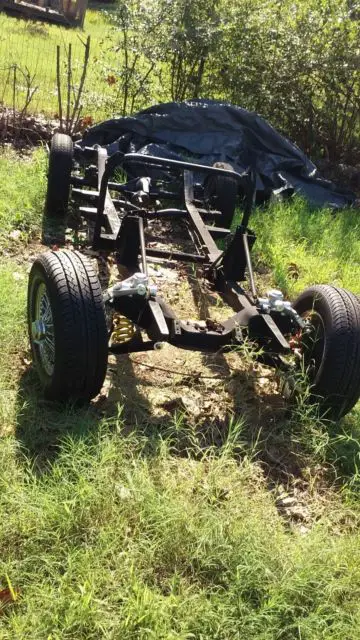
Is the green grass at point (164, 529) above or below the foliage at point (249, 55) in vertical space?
below

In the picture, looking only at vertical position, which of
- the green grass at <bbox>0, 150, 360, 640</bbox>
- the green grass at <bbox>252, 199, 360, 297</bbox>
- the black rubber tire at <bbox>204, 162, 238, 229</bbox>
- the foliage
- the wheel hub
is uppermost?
the foliage

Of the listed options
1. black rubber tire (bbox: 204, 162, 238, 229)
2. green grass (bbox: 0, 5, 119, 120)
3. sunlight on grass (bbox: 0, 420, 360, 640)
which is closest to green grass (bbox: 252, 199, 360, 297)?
black rubber tire (bbox: 204, 162, 238, 229)

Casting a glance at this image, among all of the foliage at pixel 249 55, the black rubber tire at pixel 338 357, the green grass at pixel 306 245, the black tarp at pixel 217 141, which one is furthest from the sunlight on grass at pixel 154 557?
the foliage at pixel 249 55

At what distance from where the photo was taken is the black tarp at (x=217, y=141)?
24.3ft

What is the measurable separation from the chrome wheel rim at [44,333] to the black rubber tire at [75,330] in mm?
126

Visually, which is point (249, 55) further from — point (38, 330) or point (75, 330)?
point (75, 330)

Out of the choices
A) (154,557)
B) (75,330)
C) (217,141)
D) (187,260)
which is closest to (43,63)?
(217,141)

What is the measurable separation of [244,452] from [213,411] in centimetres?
40

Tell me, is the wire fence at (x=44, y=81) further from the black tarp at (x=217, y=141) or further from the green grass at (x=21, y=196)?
the green grass at (x=21, y=196)

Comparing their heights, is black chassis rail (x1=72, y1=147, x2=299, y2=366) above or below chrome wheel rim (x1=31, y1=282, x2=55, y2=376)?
above

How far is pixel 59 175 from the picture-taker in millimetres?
5758

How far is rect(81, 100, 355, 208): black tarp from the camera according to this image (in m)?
7.42

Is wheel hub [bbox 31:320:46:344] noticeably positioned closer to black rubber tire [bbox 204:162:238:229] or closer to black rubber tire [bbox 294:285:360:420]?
black rubber tire [bbox 294:285:360:420]

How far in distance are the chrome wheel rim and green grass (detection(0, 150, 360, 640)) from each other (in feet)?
0.72
